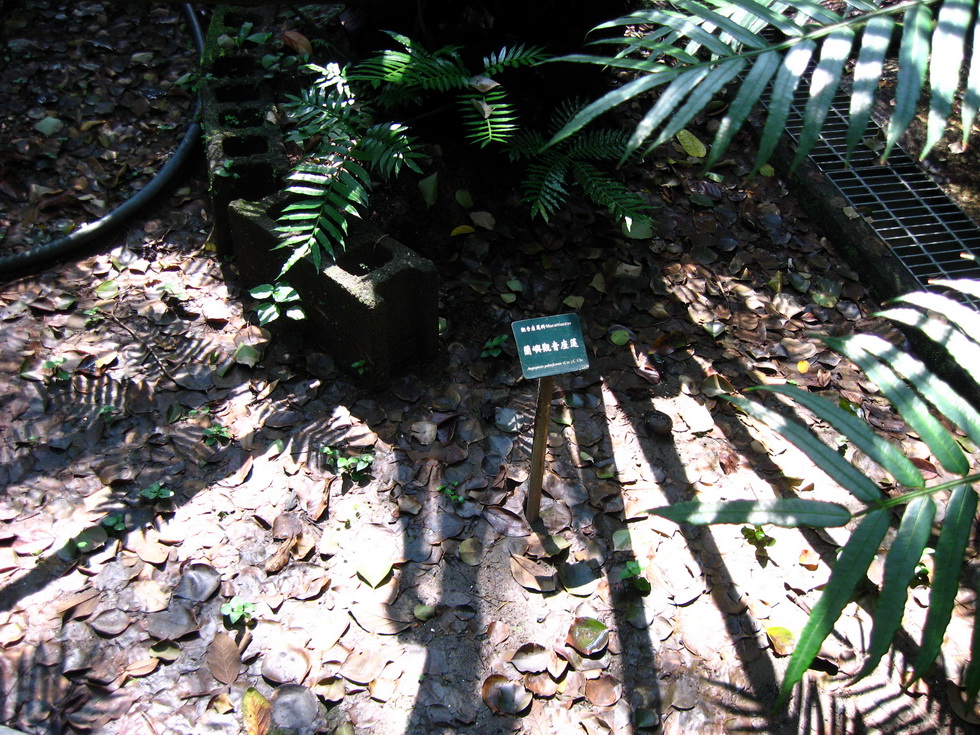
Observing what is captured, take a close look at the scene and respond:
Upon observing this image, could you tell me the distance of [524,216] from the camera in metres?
3.32

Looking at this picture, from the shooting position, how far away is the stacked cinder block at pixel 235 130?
118 inches

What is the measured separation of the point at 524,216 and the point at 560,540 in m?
1.57

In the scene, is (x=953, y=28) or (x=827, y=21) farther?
(x=827, y=21)

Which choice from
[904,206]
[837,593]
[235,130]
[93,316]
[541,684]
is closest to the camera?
[837,593]

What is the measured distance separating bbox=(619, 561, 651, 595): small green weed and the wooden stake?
1.14ft

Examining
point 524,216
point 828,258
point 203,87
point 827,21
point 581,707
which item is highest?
point 827,21

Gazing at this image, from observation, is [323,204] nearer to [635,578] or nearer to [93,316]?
[93,316]

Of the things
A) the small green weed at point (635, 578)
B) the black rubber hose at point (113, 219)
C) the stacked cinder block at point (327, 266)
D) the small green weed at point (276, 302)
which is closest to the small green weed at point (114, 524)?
the small green weed at point (276, 302)

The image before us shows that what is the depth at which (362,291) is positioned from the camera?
2.52 metres

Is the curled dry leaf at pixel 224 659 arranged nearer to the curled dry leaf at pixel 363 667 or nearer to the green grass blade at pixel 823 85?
the curled dry leaf at pixel 363 667

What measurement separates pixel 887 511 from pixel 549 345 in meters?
0.98

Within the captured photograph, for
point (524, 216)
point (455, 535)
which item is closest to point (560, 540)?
point (455, 535)

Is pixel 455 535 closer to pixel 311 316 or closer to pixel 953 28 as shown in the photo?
pixel 311 316

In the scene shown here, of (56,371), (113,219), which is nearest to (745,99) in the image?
(56,371)
